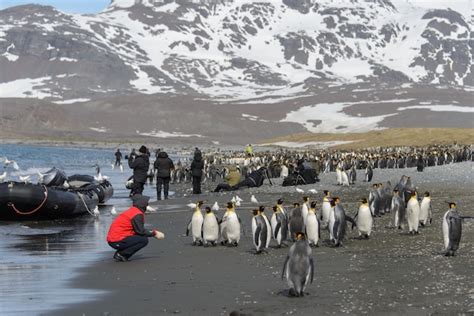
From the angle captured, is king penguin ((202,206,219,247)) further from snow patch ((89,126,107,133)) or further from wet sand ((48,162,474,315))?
snow patch ((89,126,107,133))

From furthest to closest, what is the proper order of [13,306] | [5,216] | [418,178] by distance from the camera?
[418,178]
[5,216]
[13,306]

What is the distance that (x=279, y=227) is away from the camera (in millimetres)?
14719

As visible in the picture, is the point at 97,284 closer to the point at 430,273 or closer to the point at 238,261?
the point at 238,261

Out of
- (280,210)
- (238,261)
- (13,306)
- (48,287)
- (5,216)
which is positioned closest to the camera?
(13,306)

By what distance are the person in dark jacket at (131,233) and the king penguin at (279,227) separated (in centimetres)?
222

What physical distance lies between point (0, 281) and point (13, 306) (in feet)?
5.58

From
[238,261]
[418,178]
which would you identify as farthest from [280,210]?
[418,178]

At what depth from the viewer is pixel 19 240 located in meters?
16.3

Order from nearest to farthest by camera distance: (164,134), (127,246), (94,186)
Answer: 1. (127,246)
2. (94,186)
3. (164,134)

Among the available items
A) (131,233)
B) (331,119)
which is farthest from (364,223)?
(331,119)

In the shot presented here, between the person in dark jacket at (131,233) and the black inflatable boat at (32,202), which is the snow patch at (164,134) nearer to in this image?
the black inflatable boat at (32,202)

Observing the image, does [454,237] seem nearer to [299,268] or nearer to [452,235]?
[452,235]

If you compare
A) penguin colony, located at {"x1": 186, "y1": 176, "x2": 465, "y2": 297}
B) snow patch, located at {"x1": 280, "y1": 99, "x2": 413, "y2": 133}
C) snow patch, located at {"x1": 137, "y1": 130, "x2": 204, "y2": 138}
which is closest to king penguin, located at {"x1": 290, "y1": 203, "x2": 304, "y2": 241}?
penguin colony, located at {"x1": 186, "y1": 176, "x2": 465, "y2": 297}

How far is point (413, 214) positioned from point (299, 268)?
20.7 ft
